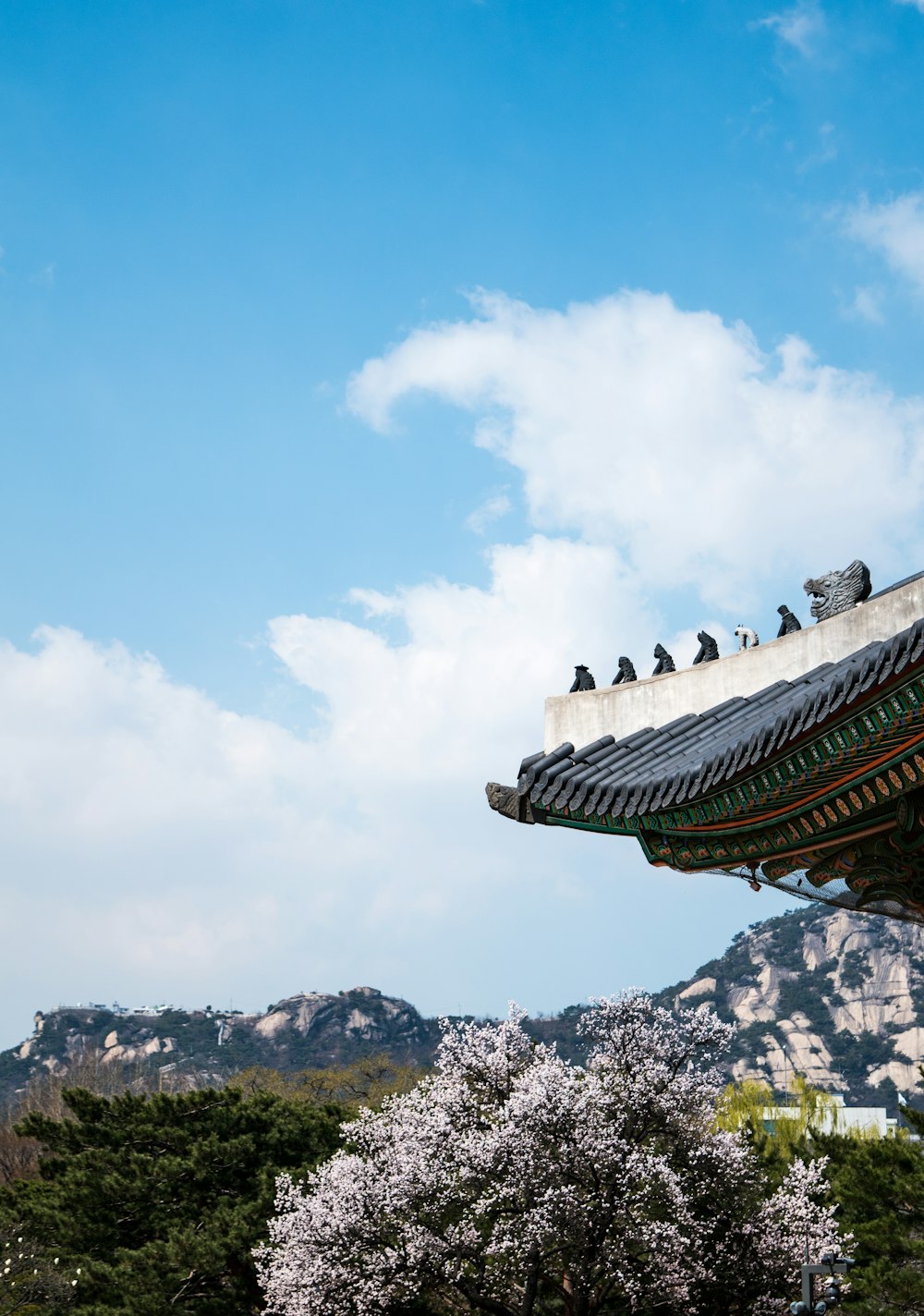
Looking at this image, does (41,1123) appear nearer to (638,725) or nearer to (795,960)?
(638,725)

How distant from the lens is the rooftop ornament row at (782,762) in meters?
Result: 4.10

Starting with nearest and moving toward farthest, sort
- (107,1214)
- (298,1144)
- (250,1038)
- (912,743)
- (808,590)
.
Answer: (912,743)
(808,590)
(107,1214)
(298,1144)
(250,1038)

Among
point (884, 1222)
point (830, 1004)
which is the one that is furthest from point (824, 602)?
point (830, 1004)

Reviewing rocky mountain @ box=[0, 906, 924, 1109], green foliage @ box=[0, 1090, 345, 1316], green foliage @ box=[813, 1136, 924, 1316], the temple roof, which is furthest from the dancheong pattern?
rocky mountain @ box=[0, 906, 924, 1109]

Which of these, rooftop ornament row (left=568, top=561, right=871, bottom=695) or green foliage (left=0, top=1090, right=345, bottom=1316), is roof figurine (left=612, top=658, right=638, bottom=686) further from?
green foliage (left=0, top=1090, right=345, bottom=1316)

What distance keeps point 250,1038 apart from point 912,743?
8147cm

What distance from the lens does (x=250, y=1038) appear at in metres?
80.6

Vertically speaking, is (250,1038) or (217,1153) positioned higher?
(250,1038)

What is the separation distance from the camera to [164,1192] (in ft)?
47.5

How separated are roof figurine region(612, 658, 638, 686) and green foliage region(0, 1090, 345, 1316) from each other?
8872 mm

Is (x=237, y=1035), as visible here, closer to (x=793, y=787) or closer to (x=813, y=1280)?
(x=813, y=1280)

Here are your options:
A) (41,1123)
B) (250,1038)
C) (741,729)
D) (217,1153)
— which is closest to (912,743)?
(741,729)

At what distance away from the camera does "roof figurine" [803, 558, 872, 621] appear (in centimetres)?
593

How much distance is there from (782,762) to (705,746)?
1.05 m
